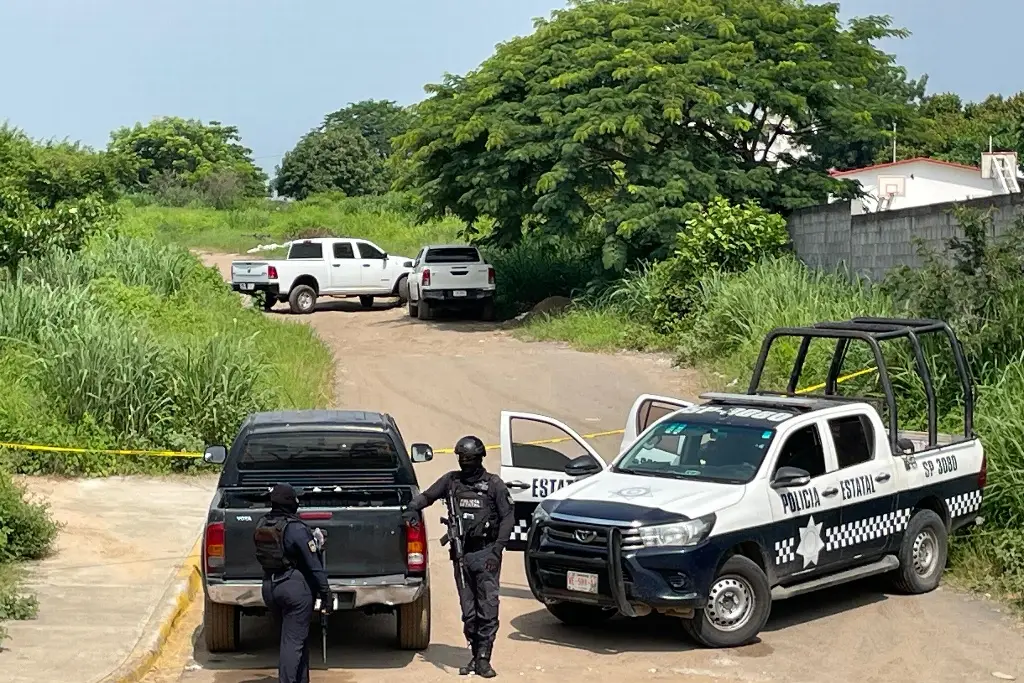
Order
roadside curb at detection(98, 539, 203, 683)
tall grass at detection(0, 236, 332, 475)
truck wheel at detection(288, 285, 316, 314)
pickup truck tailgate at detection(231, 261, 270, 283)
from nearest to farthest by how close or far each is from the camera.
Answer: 1. roadside curb at detection(98, 539, 203, 683)
2. tall grass at detection(0, 236, 332, 475)
3. pickup truck tailgate at detection(231, 261, 270, 283)
4. truck wheel at detection(288, 285, 316, 314)

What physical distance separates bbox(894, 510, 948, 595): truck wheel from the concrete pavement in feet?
20.6

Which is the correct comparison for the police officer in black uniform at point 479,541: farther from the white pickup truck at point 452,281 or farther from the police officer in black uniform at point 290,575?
the white pickup truck at point 452,281

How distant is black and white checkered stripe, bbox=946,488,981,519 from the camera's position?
13.0 metres

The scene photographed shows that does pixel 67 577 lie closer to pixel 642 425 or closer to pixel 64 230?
pixel 642 425

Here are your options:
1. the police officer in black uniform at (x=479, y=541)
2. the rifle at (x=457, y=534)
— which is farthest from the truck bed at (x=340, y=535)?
the rifle at (x=457, y=534)

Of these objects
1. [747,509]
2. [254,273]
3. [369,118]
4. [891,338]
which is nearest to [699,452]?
[747,509]

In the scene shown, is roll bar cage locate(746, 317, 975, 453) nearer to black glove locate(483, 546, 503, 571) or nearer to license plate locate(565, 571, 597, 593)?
license plate locate(565, 571, 597, 593)

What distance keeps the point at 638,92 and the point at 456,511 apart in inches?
809

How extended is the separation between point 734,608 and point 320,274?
26484 millimetres

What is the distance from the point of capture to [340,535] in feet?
32.4

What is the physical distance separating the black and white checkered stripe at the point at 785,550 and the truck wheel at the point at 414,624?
2745 mm

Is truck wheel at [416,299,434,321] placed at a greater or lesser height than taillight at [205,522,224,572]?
greater

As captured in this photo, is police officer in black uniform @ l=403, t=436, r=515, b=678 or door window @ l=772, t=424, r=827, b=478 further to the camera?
door window @ l=772, t=424, r=827, b=478

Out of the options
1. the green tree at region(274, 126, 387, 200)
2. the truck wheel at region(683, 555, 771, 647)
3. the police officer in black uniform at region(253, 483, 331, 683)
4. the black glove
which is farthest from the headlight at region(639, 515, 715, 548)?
the green tree at region(274, 126, 387, 200)
